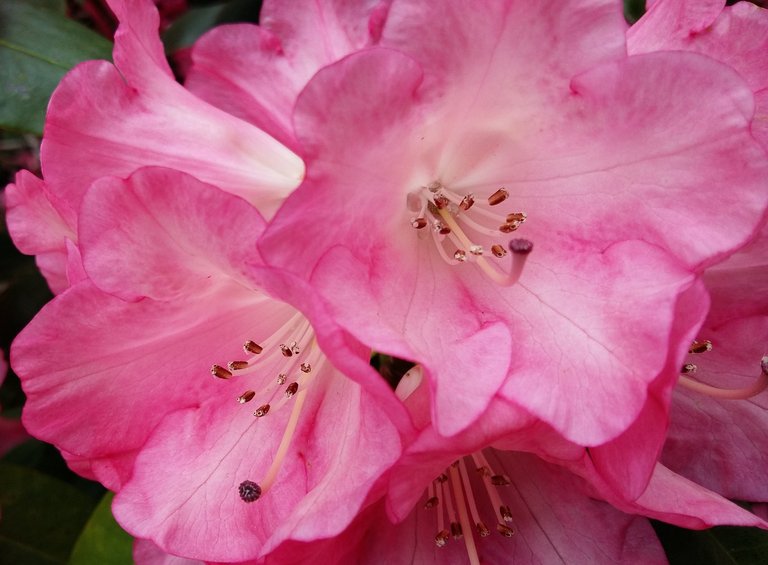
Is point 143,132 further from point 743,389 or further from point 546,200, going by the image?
point 743,389

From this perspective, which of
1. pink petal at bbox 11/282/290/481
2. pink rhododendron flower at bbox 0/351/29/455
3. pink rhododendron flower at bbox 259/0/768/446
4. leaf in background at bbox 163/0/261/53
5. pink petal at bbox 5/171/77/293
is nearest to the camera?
pink rhododendron flower at bbox 259/0/768/446

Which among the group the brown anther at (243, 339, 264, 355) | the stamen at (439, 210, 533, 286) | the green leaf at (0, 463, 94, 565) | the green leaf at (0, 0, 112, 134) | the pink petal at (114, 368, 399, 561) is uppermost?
the stamen at (439, 210, 533, 286)

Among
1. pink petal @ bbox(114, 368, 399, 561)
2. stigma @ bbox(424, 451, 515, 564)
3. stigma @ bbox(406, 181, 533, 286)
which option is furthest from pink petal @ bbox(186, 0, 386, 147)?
stigma @ bbox(424, 451, 515, 564)

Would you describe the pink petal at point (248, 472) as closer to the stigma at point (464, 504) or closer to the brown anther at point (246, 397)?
the brown anther at point (246, 397)

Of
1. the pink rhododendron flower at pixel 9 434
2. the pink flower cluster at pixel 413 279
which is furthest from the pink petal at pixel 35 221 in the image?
the pink rhododendron flower at pixel 9 434

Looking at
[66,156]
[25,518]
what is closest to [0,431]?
[25,518]

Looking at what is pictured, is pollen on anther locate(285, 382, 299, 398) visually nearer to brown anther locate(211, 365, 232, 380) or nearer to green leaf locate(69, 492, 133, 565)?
brown anther locate(211, 365, 232, 380)
